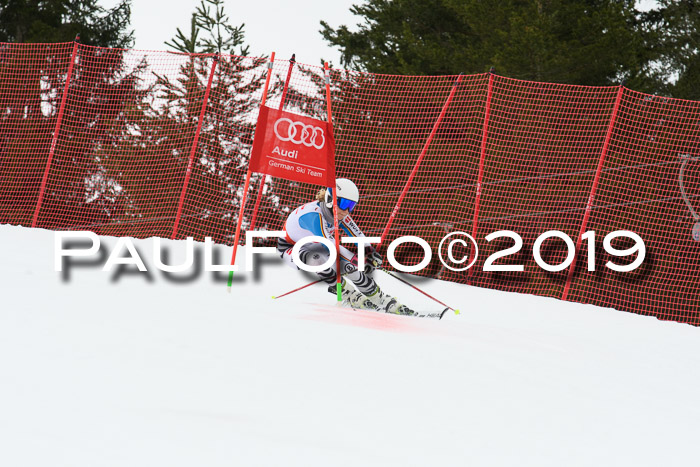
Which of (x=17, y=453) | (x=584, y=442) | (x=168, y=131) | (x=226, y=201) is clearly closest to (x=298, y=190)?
(x=226, y=201)

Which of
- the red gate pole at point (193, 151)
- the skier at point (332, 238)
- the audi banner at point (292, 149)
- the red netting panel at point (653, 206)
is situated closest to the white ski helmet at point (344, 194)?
the skier at point (332, 238)

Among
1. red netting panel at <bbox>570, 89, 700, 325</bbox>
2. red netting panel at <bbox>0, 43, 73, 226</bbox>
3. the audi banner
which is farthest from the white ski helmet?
red netting panel at <bbox>0, 43, 73, 226</bbox>

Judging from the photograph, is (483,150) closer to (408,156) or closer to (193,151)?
(408,156)

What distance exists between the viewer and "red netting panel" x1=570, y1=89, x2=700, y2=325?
10.5 meters

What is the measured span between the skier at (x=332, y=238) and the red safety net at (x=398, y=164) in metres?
3.58

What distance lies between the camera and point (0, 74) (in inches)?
491

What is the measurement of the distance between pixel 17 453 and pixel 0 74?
10.5m

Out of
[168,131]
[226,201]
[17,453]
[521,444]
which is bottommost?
[17,453]

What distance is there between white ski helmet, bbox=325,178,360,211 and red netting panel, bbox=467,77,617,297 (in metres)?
4.01

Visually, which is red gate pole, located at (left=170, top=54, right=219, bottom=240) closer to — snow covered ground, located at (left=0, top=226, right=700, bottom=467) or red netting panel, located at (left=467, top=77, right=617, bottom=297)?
snow covered ground, located at (left=0, top=226, right=700, bottom=467)

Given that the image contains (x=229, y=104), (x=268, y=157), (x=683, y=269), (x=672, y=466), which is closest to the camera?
(x=672, y=466)

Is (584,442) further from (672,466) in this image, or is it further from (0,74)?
(0,74)

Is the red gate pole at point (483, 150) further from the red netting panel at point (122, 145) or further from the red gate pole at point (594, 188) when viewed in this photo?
the red netting panel at point (122, 145)

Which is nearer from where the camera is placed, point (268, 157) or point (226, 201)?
point (268, 157)
